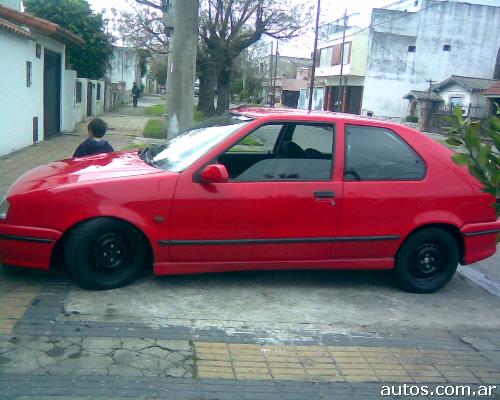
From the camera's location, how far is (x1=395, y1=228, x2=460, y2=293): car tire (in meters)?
5.46

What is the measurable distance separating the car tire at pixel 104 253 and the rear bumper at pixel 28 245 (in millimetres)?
149

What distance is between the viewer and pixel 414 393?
3.75 m

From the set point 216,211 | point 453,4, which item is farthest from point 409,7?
point 216,211

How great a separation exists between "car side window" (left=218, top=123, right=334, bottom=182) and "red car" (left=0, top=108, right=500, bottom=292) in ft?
0.04

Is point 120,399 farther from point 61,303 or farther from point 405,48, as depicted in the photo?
point 405,48

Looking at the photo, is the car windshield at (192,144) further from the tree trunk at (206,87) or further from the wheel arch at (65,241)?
the tree trunk at (206,87)

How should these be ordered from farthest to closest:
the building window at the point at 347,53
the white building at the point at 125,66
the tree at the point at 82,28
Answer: the building window at the point at 347,53, the white building at the point at 125,66, the tree at the point at 82,28

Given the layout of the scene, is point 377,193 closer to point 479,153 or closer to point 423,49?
point 479,153

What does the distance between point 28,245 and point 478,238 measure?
164 inches

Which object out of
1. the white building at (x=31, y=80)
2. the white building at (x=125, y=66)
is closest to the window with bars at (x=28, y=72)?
the white building at (x=31, y=80)

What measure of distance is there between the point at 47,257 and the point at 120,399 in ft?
5.81

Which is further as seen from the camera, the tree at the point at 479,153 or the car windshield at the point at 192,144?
the car windshield at the point at 192,144

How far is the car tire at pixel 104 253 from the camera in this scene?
4688 millimetres

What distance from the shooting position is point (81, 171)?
16.7 ft
